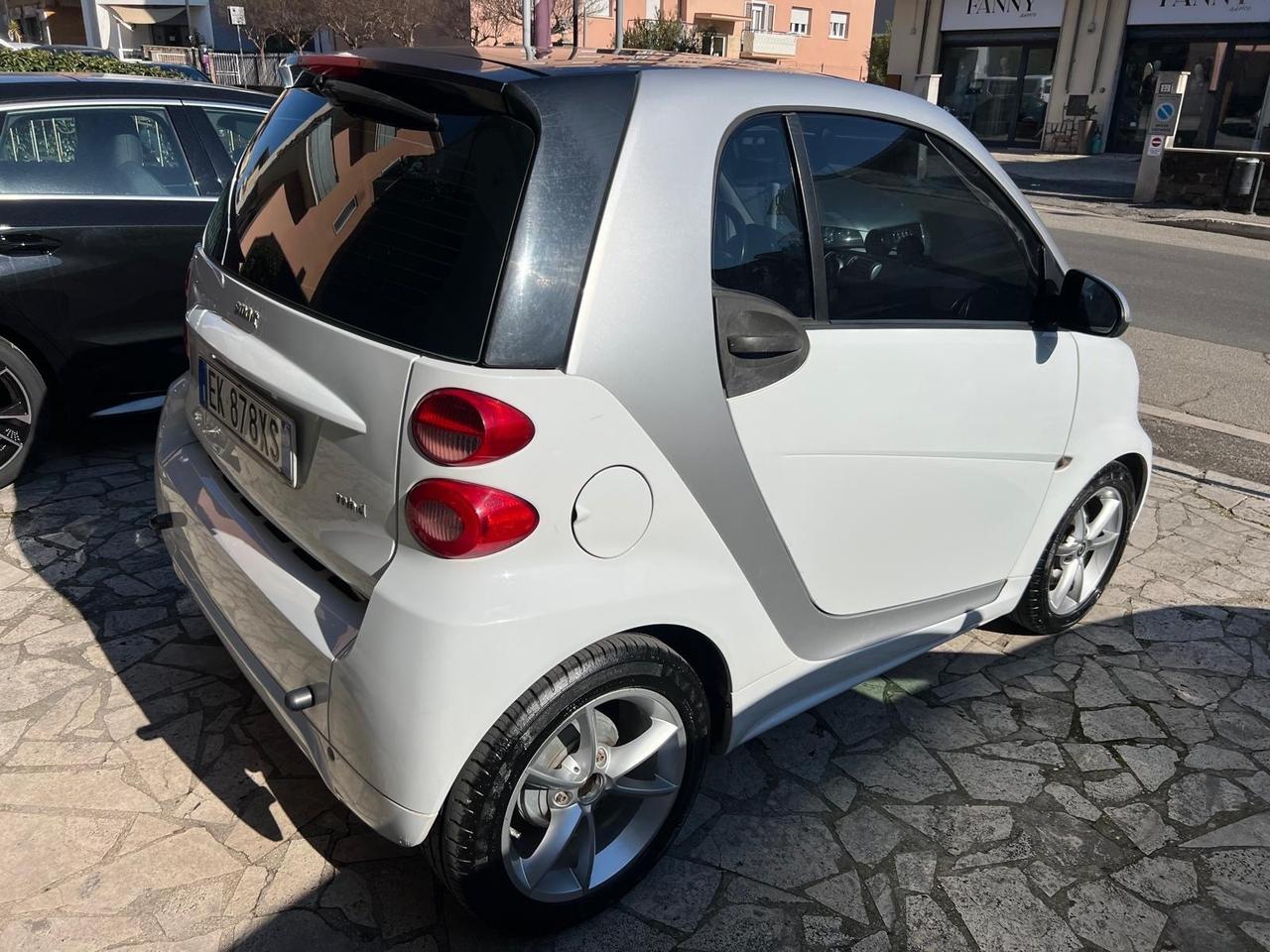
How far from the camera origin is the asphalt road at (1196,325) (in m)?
5.84

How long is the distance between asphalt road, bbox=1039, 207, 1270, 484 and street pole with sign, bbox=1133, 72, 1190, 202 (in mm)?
2888

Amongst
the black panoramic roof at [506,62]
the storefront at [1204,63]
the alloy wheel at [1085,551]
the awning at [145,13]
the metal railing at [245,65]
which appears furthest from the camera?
the awning at [145,13]

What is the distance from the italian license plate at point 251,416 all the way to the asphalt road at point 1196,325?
4924 mm

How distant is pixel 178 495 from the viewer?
268 centimetres

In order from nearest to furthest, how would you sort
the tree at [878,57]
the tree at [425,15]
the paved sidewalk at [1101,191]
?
1. the paved sidewalk at [1101,191]
2. the tree at [425,15]
3. the tree at [878,57]

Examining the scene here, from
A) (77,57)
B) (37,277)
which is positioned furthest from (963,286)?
(77,57)

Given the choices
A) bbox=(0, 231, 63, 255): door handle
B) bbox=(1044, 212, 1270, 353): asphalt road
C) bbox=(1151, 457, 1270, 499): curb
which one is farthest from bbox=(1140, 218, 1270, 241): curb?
bbox=(0, 231, 63, 255): door handle

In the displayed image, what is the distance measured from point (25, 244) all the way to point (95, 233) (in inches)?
11.1

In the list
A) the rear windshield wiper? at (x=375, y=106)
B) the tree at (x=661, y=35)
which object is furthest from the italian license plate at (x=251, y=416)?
the tree at (x=661, y=35)

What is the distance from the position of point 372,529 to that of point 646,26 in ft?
153

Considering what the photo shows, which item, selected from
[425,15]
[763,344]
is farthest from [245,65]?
[763,344]

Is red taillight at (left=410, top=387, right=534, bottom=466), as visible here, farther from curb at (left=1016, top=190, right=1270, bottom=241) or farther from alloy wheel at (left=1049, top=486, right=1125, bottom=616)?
curb at (left=1016, top=190, right=1270, bottom=241)

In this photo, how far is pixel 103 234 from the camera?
448 centimetres

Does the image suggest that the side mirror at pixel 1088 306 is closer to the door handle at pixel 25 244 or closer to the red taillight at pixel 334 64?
the red taillight at pixel 334 64
